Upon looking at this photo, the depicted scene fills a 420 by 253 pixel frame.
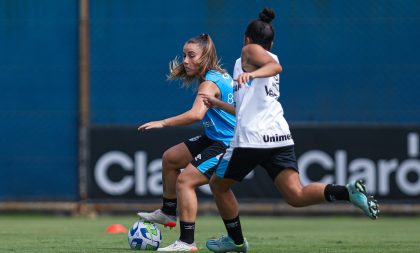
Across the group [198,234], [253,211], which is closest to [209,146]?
[198,234]

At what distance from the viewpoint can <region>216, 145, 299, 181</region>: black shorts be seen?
7363mm

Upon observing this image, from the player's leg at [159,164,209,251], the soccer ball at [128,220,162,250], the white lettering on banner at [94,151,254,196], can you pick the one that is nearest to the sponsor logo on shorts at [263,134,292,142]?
the player's leg at [159,164,209,251]

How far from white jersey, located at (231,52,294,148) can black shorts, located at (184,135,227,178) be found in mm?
839

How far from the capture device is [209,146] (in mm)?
8492

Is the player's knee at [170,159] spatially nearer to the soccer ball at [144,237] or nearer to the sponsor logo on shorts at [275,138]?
the soccer ball at [144,237]

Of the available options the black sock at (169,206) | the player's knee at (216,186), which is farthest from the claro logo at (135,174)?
the player's knee at (216,186)

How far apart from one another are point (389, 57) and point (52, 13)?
480 cm

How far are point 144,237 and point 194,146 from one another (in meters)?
0.88

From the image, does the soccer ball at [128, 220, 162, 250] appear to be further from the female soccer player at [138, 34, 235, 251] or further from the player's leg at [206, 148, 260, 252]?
the player's leg at [206, 148, 260, 252]

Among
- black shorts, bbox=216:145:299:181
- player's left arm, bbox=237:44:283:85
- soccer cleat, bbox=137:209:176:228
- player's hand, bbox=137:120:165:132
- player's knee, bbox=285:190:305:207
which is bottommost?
soccer cleat, bbox=137:209:176:228

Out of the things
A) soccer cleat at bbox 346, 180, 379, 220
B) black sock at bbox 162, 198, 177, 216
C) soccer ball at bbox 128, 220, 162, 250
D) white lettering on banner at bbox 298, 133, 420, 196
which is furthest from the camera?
white lettering on banner at bbox 298, 133, 420, 196

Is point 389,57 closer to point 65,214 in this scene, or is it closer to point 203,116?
point 65,214

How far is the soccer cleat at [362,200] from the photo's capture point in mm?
7160

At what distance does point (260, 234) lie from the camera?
10.7m
